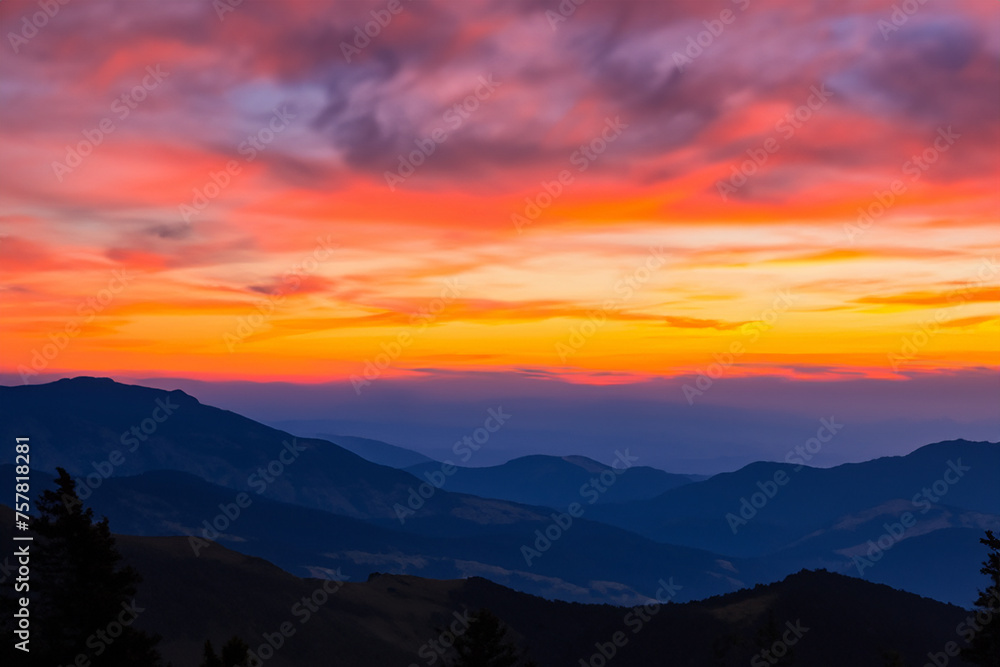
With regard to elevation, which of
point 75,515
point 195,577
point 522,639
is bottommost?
point 522,639

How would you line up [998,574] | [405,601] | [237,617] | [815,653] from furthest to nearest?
[405,601], [237,617], [815,653], [998,574]

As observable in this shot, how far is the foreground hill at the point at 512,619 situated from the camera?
11625 centimetres

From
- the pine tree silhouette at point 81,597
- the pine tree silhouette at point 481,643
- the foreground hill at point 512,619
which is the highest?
the pine tree silhouette at point 81,597

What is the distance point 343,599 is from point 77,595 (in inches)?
4062

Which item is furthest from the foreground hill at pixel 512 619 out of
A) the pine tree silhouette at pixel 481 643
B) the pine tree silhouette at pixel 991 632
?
the pine tree silhouette at pixel 481 643

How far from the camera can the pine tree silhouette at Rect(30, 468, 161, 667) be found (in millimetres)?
35375

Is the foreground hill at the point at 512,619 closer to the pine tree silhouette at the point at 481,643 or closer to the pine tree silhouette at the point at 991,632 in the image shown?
the pine tree silhouette at the point at 991,632

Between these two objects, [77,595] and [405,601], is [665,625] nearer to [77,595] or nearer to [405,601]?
[405,601]

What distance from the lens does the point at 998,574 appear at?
156ft

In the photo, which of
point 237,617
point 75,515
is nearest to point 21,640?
point 75,515

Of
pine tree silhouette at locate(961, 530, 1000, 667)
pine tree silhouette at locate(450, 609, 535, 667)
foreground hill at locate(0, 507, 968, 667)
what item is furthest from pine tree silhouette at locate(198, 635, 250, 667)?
foreground hill at locate(0, 507, 968, 667)

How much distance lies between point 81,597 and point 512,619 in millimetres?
113764

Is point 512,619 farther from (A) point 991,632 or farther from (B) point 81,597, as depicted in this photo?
(B) point 81,597

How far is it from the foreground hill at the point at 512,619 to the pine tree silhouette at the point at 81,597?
77712 mm
